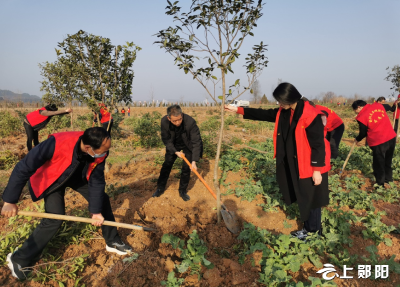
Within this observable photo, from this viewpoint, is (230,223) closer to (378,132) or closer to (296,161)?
(296,161)

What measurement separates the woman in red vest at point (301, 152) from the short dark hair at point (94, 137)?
1571 millimetres

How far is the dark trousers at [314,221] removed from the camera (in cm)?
280

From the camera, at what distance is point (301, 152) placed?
8.48 ft

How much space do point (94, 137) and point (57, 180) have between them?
639mm

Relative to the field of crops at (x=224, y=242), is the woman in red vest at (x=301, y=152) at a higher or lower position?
higher

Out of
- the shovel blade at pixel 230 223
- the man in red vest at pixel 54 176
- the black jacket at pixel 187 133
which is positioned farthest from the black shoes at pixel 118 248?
the black jacket at pixel 187 133

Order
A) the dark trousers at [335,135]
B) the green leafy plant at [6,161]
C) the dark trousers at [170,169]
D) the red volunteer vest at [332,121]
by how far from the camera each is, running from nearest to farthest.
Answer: the dark trousers at [170,169]
the red volunteer vest at [332,121]
the dark trousers at [335,135]
the green leafy plant at [6,161]

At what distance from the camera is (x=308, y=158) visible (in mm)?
2594

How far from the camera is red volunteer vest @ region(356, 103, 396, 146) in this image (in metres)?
4.31

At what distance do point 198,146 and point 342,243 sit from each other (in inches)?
91.3

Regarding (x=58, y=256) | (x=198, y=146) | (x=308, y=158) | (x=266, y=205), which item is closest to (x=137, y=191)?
(x=198, y=146)

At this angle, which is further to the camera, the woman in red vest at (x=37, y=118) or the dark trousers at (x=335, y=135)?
the woman in red vest at (x=37, y=118)

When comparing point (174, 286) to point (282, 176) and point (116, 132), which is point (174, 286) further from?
point (116, 132)

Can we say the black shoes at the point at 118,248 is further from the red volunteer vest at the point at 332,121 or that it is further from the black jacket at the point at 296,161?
the red volunteer vest at the point at 332,121
